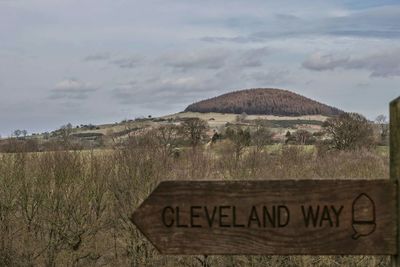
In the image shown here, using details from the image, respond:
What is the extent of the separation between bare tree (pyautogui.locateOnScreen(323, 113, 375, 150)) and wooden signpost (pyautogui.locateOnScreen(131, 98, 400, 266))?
39012 millimetres

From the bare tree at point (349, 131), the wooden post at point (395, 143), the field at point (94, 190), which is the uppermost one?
the bare tree at point (349, 131)

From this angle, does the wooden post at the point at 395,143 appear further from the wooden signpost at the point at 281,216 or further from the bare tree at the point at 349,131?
the bare tree at the point at 349,131

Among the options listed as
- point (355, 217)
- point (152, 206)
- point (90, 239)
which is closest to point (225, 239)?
point (152, 206)

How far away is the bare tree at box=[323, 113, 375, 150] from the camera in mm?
42094

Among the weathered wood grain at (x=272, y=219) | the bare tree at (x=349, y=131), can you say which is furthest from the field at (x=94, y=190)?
the bare tree at (x=349, y=131)

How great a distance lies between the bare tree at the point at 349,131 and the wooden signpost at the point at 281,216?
3901cm

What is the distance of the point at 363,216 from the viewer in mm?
2363

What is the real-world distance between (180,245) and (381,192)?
0.83m

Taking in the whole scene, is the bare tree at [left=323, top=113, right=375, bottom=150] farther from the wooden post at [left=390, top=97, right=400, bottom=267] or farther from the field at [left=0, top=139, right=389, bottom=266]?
the wooden post at [left=390, top=97, right=400, bottom=267]

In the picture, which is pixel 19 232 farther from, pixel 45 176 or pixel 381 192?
pixel 381 192

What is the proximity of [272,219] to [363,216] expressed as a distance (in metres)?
0.36

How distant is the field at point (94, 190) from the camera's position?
1820 centimetres

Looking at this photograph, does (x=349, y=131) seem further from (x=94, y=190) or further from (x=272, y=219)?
(x=272, y=219)

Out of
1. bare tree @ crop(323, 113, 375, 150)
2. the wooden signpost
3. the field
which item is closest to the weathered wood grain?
the wooden signpost
